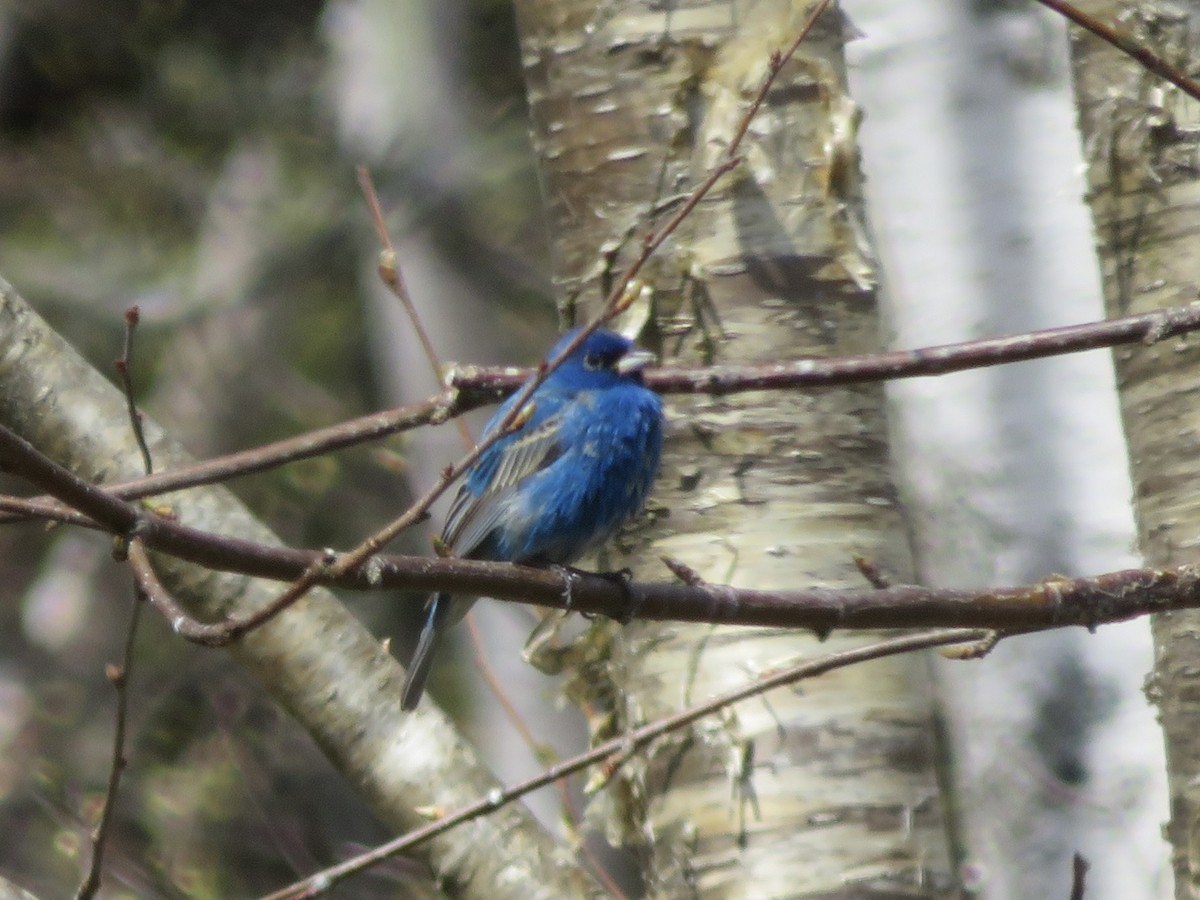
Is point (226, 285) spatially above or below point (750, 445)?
below

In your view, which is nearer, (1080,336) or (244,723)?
(1080,336)

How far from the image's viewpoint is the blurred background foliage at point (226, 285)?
280 inches

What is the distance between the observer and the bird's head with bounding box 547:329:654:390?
3621mm

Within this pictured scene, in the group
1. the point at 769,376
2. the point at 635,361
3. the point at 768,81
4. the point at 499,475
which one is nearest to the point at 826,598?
the point at 769,376

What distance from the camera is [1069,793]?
3.93 m

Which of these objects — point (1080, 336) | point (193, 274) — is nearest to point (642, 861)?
point (1080, 336)

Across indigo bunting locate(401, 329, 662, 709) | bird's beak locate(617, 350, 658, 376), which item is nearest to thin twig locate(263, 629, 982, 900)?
indigo bunting locate(401, 329, 662, 709)

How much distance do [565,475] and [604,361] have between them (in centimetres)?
31

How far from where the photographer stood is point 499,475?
3.83 meters

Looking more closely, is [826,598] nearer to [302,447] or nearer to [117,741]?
[302,447]

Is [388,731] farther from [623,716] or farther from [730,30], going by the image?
[730,30]

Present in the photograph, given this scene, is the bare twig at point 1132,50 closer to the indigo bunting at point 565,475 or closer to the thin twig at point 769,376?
the thin twig at point 769,376

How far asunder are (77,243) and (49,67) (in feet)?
3.18

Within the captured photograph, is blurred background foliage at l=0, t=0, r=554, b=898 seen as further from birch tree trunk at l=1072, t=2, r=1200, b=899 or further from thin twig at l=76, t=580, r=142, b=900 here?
birch tree trunk at l=1072, t=2, r=1200, b=899
